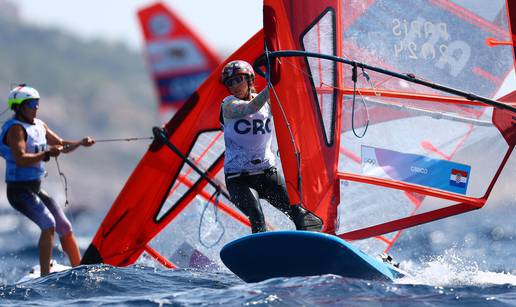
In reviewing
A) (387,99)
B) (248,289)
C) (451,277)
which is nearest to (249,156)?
(248,289)

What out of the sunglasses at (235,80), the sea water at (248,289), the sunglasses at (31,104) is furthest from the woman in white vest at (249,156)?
the sunglasses at (31,104)

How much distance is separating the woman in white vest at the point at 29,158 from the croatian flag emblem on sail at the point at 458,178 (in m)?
2.81

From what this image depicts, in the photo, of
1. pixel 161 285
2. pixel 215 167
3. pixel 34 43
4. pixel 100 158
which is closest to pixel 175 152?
pixel 215 167

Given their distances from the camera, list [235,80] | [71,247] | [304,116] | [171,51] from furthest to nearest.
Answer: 1. [171,51]
2. [71,247]
3. [304,116]
4. [235,80]

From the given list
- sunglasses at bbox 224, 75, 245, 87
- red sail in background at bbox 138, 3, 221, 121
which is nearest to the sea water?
sunglasses at bbox 224, 75, 245, 87

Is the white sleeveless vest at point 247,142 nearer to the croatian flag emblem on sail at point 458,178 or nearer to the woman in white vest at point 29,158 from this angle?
the croatian flag emblem on sail at point 458,178

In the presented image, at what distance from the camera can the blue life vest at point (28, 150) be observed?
7.73 metres

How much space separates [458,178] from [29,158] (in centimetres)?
330

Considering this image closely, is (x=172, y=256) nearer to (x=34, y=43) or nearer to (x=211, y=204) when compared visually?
(x=211, y=204)

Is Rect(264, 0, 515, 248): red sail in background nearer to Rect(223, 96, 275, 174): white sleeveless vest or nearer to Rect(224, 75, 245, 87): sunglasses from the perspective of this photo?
Rect(223, 96, 275, 174): white sleeveless vest

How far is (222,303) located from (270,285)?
1.43 feet

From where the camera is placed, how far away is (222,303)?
5559 mm

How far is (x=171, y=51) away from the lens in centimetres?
1616

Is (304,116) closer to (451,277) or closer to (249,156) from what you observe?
(249,156)
